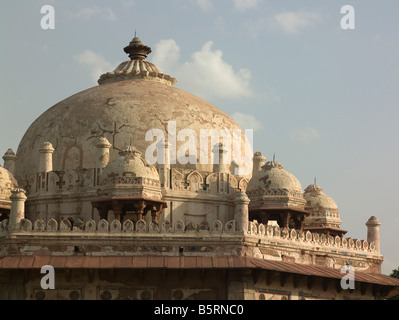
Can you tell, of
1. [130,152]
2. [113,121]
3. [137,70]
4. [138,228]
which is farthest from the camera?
[137,70]

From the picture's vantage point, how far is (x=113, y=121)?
107 feet

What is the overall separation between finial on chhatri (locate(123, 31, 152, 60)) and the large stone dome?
198cm

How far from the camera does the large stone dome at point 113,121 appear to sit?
1273 inches

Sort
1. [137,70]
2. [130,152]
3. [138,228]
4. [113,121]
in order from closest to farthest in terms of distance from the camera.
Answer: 1. [138,228]
2. [130,152]
3. [113,121]
4. [137,70]

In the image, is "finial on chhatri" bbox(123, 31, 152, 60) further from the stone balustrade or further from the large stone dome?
the stone balustrade

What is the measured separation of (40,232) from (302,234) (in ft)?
29.8

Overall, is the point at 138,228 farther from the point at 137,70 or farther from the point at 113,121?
the point at 137,70

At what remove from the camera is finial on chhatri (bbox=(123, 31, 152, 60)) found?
37094mm

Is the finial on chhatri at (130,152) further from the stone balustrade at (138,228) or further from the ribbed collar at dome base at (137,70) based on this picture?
the ribbed collar at dome base at (137,70)

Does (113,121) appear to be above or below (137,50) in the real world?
below

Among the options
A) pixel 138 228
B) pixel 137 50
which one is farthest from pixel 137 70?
pixel 138 228

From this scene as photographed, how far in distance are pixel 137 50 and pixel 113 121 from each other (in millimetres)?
5548

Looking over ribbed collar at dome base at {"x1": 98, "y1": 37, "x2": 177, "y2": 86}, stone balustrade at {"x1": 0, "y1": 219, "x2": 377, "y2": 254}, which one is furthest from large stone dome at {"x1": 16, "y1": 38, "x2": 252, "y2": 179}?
stone balustrade at {"x1": 0, "y1": 219, "x2": 377, "y2": 254}
